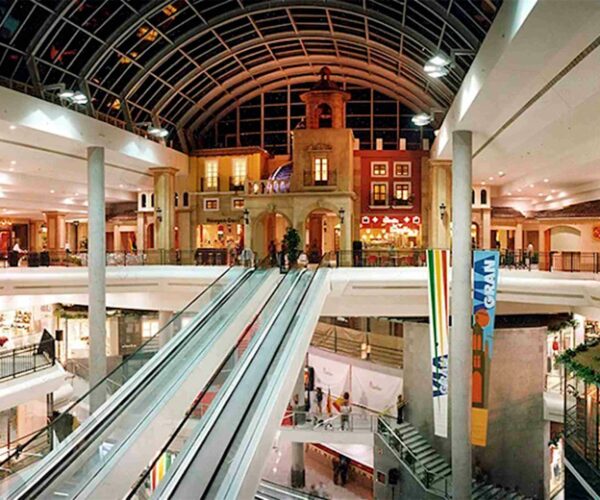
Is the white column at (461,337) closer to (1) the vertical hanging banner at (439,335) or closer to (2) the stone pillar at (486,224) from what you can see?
(1) the vertical hanging banner at (439,335)

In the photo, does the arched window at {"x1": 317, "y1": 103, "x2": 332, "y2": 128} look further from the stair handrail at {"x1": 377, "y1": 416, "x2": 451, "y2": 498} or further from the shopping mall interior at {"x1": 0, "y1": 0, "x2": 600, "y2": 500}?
the stair handrail at {"x1": 377, "y1": 416, "x2": 451, "y2": 498}

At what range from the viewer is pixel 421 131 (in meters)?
29.0

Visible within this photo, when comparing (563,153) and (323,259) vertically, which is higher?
(563,153)

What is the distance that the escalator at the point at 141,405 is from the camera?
7.22 metres

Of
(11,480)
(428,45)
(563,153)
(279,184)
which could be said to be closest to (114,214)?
(279,184)

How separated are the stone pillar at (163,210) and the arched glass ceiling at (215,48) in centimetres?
245

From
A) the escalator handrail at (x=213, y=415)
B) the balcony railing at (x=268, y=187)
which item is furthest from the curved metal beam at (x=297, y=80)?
the escalator handrail at (x=213, y=415)

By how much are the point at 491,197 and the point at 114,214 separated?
70.3 ft

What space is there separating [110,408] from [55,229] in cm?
3105

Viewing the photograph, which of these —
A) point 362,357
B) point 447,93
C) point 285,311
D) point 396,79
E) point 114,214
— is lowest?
point 362,357

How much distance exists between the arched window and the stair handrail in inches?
571

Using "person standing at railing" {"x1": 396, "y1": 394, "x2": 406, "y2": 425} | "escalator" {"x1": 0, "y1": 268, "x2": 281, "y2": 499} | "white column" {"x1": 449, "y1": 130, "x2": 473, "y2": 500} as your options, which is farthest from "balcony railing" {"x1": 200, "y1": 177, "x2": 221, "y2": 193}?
"white column" {"x1": 449, "y1": 130, "x2": 473, "y2": 500}

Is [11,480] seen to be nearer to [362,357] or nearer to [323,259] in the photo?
[323,259]

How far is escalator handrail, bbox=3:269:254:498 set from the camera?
23.6 ft
